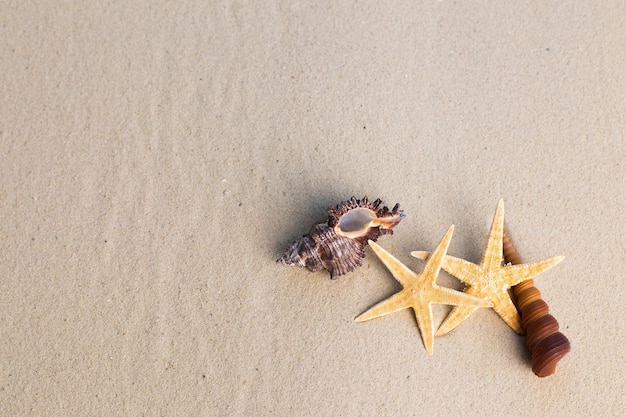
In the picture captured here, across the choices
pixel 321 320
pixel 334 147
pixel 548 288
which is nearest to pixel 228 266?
pixel 321 320

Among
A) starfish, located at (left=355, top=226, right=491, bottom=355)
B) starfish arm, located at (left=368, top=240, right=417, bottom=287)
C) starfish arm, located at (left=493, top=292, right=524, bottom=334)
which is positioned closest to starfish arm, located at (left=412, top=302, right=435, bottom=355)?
starfish, located at (left=355, top=226, right=491, bottom=355)

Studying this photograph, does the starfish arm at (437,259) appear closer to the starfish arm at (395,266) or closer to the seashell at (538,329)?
the starfish arm at (395,266)

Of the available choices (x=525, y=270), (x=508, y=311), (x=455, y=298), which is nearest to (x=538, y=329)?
(x=508, y=311)

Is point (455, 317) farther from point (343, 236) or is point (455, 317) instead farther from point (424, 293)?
point (343, 236)

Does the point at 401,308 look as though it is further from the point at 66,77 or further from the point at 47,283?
the point at 66,77

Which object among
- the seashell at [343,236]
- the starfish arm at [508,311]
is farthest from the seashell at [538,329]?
the seashell at [343,236]

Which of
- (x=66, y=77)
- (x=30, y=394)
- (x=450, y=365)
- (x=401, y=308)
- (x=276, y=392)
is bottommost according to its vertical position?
(x=30, y=394)

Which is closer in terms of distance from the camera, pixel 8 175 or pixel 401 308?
pixel 401 308
